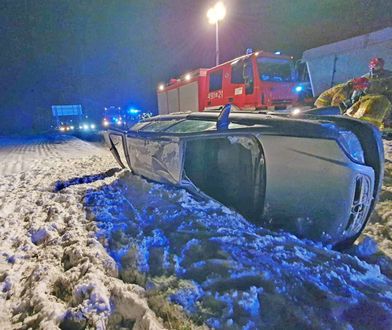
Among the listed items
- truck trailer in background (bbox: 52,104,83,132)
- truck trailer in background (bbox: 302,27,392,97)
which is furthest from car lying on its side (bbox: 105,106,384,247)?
truck trailer in background (bbox: 52,104,83,132)

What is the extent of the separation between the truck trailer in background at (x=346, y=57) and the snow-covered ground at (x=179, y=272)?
9.96m

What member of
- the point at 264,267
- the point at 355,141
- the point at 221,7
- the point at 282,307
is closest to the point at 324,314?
the point at 282,307

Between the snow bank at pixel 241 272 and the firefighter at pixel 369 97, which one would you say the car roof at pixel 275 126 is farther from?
the firefighter at pixel 369 97

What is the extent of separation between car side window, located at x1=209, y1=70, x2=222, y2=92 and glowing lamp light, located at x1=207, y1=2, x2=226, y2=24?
576 centimetres

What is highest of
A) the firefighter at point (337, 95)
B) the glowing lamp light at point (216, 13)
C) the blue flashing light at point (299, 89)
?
the glowing lamp light at point (216, 13)

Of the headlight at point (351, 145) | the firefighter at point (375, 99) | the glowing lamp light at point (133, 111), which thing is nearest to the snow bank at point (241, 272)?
the headlight at point (351, 145)

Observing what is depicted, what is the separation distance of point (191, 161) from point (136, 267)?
5.32ft

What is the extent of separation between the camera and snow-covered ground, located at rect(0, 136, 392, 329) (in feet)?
4.90

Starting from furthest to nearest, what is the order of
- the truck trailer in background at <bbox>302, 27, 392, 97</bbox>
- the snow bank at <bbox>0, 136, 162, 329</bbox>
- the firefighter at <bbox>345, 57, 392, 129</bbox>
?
the truck trailer in background at <bbox>302, 27, 392, 97</bbox>, the firefighter at <bbox>345, 57, 392, 129</bbox>, the snow bank at <bbox>0, 136, 162, 329</bbox>

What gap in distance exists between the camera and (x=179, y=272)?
185cm

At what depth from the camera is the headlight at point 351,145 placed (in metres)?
1.89

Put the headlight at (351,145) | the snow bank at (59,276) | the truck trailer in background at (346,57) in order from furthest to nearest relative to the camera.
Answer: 1. the truck trailer in background at (346,57)
2. the headlight at (351,145)
3. the snow bank at (59,276)

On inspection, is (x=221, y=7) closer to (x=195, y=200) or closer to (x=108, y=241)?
(x=195, y=200)

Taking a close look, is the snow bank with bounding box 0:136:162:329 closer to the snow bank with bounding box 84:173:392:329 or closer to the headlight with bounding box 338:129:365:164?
the snow bank with bounding box 84:173:392:329
